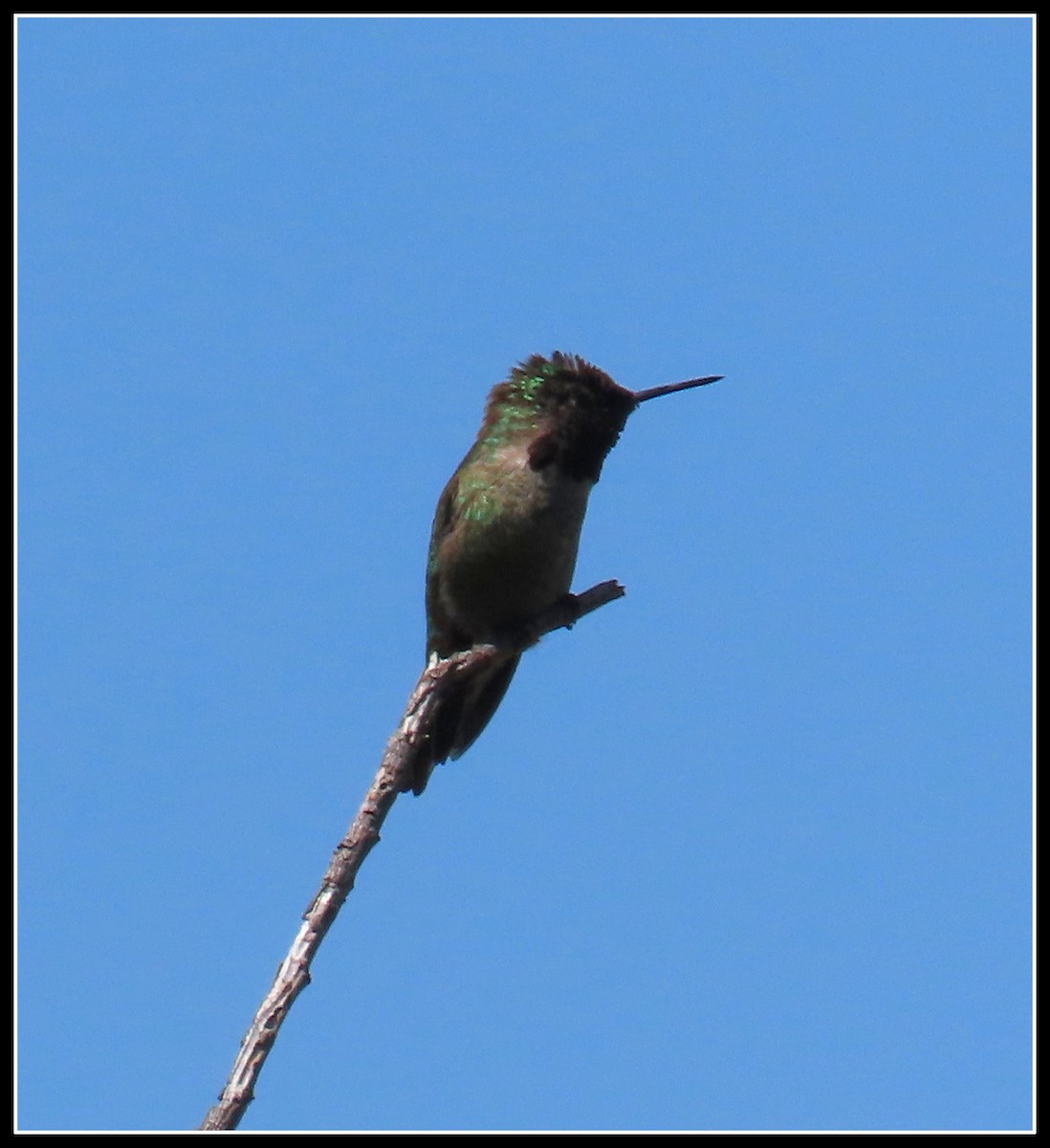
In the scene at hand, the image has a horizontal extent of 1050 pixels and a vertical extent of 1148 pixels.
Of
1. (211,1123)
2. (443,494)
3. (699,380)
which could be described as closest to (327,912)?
(211,1123)

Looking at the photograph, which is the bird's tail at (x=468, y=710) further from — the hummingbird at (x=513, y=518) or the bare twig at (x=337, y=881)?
the bare twig at (x=337, y=881)

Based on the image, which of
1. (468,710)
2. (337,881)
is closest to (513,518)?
(468,710)

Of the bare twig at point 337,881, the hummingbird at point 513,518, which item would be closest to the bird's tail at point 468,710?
the hummingbird at point 513,518

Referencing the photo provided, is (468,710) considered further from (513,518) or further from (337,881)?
(337,881)

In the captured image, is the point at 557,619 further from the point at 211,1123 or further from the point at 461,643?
the point at 211,1123

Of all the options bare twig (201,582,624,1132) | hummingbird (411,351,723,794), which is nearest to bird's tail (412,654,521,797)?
hummingbird (411,351,723,794)
